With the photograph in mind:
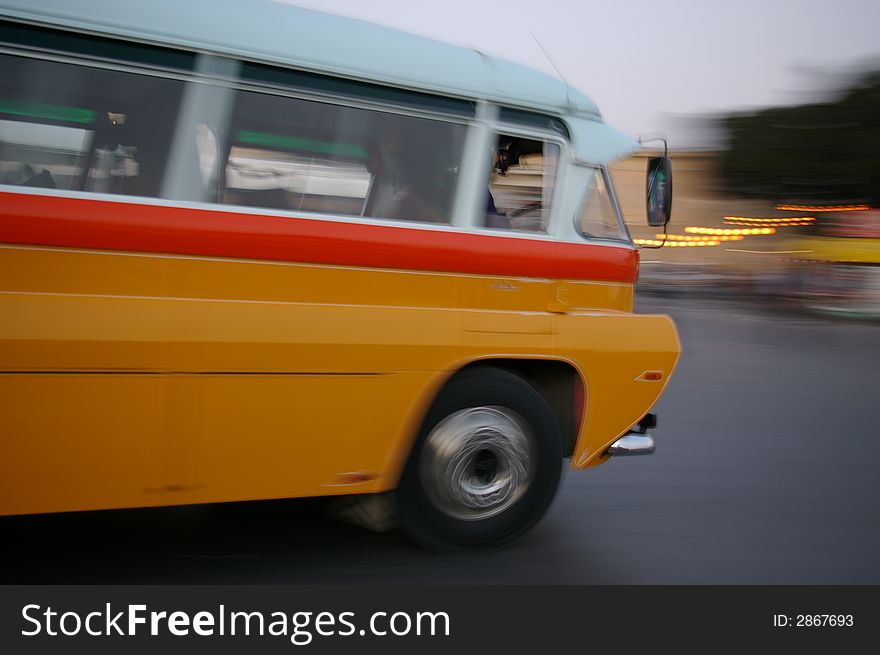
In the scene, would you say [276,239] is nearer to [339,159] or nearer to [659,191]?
[339,159]

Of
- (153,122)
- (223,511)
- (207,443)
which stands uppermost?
(153,122)

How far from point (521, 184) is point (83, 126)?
6.39 feet

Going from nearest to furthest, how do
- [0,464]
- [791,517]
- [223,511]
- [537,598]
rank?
[0,464] < [537,598] < [223,511] < [791,517]

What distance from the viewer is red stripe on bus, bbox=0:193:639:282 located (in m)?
3.17

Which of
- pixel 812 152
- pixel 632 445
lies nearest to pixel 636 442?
pixel 632 445

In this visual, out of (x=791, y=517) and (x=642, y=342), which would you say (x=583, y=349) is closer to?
(x=642, y=342)

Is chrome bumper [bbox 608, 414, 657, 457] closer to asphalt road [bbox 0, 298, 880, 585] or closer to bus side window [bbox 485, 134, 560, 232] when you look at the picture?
asphalt road [bbox 0, 298, 880, 585]

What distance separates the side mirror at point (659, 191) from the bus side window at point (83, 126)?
2432 mm

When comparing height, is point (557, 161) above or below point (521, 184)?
above

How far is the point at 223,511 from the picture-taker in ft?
14.8

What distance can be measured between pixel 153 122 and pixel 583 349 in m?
2.07

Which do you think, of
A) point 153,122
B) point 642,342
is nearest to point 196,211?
point 153,122

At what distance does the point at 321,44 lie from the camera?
3635mm

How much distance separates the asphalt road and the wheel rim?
27cm
